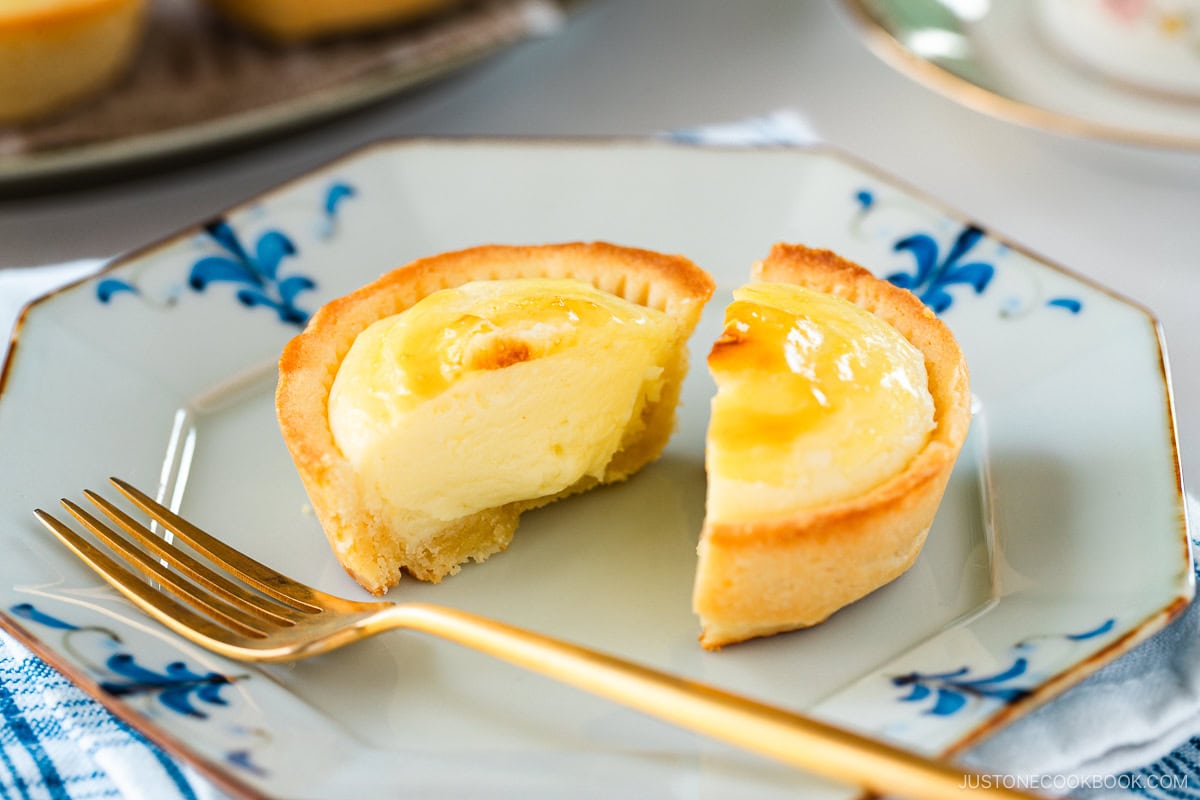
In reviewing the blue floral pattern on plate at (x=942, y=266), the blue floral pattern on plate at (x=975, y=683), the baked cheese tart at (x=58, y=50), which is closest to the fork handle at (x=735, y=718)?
the blue floral pattern on plate at (x=975, y=683)

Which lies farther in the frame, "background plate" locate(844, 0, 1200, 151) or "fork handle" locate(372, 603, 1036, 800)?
"background plate" locate(844, 0, 1200, 151)

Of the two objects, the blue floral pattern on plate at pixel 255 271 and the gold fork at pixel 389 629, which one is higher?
the blue floral pattern on plate at pixel 255 271

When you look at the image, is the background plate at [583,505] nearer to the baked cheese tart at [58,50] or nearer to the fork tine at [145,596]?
the fork tine at [145,596]

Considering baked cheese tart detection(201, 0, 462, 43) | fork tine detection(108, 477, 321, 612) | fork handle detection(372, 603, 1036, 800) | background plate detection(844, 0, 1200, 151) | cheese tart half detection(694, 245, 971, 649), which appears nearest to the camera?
fork handle detection(372, 603, 1036, 800)

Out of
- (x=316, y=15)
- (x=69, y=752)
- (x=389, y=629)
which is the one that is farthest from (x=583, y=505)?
(x=316, y=15)

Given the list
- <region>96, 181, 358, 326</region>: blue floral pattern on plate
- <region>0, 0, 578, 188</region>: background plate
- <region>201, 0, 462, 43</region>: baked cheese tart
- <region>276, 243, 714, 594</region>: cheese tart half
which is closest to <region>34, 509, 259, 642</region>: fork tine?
<region>276, 243, 714, 594</region>: cheese tart half

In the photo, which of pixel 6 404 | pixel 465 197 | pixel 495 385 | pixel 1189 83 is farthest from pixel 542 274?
pixel 1189 83

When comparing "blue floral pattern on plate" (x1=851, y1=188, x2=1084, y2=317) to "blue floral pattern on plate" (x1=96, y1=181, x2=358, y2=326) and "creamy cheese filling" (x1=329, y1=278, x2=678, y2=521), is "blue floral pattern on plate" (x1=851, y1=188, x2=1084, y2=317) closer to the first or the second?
"creamy cheese filling" (x1=329, y1=278, x2=678, y2=521)

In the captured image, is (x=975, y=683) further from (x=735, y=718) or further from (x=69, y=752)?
(x=69, y=752)
